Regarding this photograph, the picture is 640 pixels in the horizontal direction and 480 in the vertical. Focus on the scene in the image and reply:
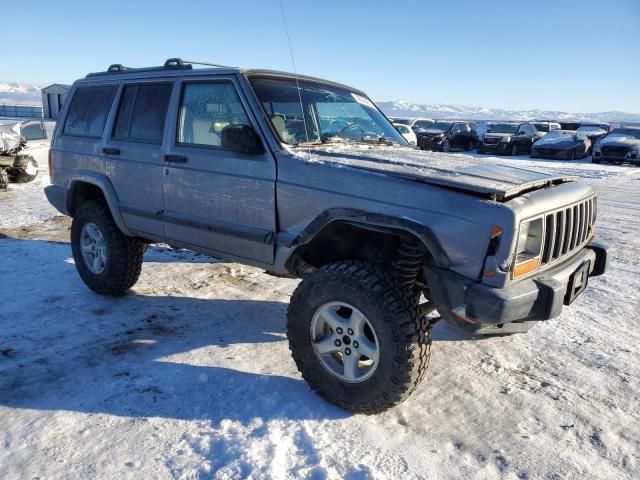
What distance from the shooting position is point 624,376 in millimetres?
3416

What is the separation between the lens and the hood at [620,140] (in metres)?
18.4

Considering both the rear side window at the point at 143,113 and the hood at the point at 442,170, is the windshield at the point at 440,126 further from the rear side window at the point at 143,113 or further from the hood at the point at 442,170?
the hood at the point at 442,170

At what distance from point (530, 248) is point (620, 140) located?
19.2m

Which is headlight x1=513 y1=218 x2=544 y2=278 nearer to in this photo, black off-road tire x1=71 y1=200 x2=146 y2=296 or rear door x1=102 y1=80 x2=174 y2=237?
rear door x1=102 y1=80 x2=174 y2=237

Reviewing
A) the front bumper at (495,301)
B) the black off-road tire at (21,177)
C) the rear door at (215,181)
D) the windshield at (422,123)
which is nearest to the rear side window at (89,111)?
the rear door at (215,181)

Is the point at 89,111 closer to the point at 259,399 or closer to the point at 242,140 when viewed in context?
the point at 242,140

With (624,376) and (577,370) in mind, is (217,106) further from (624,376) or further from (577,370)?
(624,376)

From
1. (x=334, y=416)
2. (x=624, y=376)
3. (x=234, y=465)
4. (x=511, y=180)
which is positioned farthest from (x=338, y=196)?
(x=624, y=376)

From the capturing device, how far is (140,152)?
411 centimetres

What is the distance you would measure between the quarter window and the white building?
127 ft

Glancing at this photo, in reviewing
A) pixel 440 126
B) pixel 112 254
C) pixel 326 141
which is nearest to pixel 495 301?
pixel 326 141

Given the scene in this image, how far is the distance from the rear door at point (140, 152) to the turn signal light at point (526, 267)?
8.91 feet

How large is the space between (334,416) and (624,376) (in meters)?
2.04

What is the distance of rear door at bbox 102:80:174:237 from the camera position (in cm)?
403
